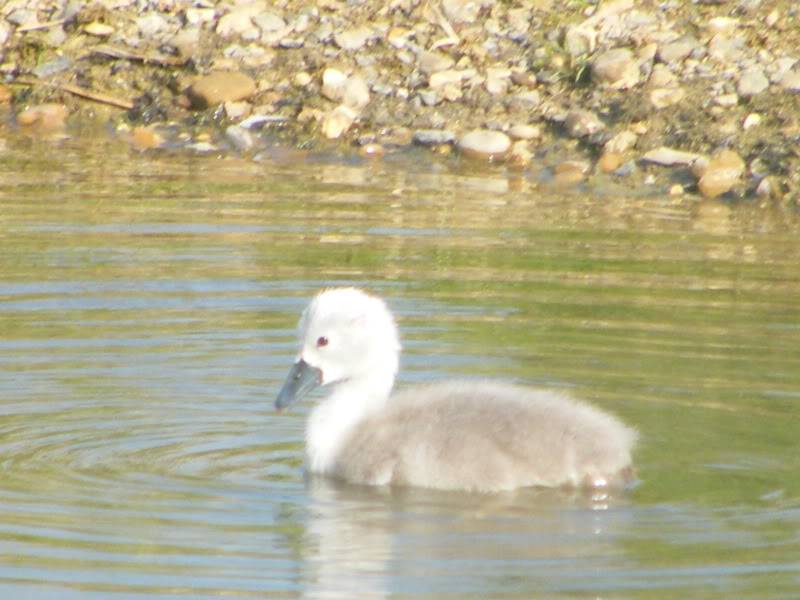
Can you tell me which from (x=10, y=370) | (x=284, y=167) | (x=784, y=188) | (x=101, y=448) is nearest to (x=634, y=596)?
(x=101, y=448)

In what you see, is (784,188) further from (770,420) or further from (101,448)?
(101,448)

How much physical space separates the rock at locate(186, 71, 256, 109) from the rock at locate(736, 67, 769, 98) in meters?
3.63

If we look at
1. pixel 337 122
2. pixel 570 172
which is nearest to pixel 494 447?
pixel 570 172

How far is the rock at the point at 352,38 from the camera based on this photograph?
50.5 feet

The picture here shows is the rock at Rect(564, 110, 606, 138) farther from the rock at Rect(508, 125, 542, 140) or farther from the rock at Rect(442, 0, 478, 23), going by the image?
the rock at Rect(442, 0, 478, 23)

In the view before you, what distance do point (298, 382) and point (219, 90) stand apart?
7642mm

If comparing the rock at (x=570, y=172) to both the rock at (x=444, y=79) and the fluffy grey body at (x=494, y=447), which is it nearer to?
the rock at (x=444, y=79)

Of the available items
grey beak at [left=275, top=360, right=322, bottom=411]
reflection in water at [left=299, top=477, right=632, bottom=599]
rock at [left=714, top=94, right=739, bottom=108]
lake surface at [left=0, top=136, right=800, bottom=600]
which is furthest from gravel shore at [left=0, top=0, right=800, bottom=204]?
reflection in water at [left=299, top=477, right=632, bottom=599]

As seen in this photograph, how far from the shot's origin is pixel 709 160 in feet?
44.7

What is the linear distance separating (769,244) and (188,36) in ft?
18.4

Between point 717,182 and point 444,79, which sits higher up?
point 444,79

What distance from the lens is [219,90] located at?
49.7ft

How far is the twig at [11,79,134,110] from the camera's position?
1541 centimetres

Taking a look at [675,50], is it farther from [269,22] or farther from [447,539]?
[447,539]
